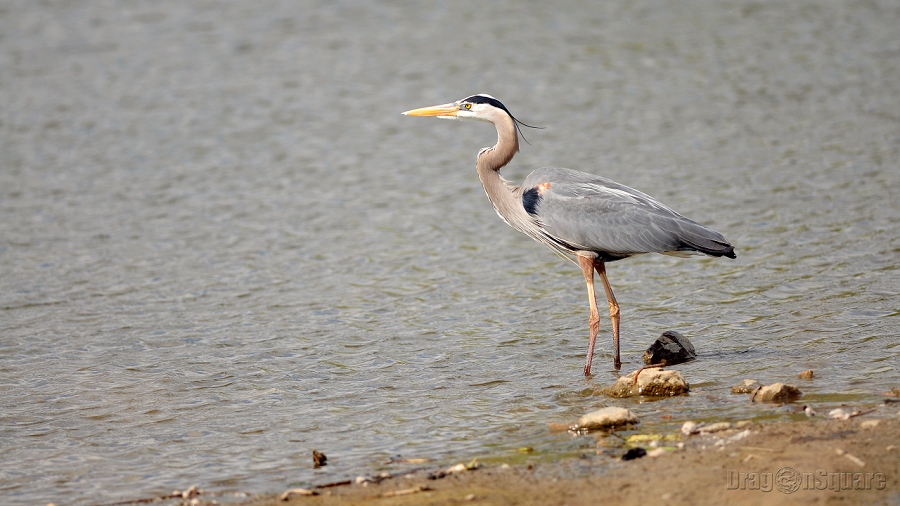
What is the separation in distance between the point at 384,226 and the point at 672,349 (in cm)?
549

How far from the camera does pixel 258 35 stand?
21172 millimetres

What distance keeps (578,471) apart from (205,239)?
7.78 meters

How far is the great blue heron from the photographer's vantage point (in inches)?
328

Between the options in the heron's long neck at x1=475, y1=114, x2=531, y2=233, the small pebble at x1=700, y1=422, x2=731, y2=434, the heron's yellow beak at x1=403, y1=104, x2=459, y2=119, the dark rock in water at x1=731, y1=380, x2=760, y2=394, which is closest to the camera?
the small pebble at x1=700, y1=422, x2=731, y2=434

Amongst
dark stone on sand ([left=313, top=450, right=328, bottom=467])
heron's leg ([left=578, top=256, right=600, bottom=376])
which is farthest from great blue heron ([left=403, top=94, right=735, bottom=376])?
dark stone on sand ([left=313, top=450, right=328, bottom=467])

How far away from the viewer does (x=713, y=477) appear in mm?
5500

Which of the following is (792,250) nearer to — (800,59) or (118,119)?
(800,59)

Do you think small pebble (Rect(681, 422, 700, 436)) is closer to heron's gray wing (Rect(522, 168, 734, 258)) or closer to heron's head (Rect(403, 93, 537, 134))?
heron's gray wing (Rect(522, 168, 734, 258))

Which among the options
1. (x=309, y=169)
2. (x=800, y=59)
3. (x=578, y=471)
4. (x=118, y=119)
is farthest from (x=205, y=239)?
(x=800, y=59)

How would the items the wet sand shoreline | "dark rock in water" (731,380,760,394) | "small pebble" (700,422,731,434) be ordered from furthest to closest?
"dark rock in water" (731,380,760,394) → "small pebble" (700,422,731,434) → the wet sand shoreline

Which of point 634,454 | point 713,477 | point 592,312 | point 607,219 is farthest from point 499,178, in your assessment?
point 713,477

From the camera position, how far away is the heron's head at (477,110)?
897cm

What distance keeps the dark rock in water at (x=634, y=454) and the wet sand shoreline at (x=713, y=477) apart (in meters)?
0.04

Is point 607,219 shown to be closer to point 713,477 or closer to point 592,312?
point 592,312
